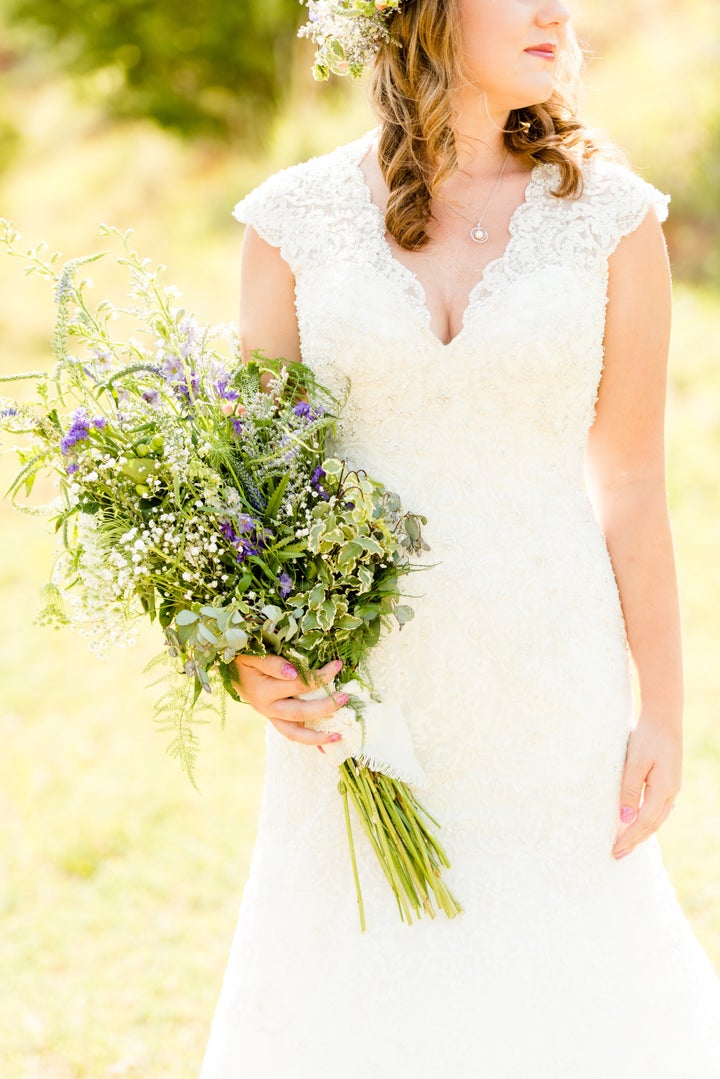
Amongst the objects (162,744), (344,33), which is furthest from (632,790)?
(162,744)

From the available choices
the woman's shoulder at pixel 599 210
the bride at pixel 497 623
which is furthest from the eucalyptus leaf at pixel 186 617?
the woman's shoulder at pixel 599 210

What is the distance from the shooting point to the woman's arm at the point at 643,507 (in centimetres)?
231

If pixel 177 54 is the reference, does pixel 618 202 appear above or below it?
below

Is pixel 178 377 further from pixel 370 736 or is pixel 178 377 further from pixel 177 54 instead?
pixel 177 54

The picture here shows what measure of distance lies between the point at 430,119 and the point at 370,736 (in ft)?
4.01

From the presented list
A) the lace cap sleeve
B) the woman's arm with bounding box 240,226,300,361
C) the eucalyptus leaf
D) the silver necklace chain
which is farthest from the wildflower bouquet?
the lace cap sleeve

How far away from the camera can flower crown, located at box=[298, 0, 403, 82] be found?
2432 mm

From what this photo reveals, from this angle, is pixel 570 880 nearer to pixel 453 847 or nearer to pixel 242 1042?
pixel 453 847

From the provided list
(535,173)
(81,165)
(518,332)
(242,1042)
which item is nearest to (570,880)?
(242,1042)

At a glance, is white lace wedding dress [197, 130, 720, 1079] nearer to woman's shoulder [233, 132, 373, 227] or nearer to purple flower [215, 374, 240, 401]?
woman's shoulder [233, 132, 373, 227]

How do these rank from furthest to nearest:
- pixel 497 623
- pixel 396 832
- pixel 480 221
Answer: pixel 480 221
pixel 497 623
pixel 396 832

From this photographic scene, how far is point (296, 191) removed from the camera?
2.44 metres

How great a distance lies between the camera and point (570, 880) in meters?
2.29

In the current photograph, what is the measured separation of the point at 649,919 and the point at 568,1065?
12.6 inches
